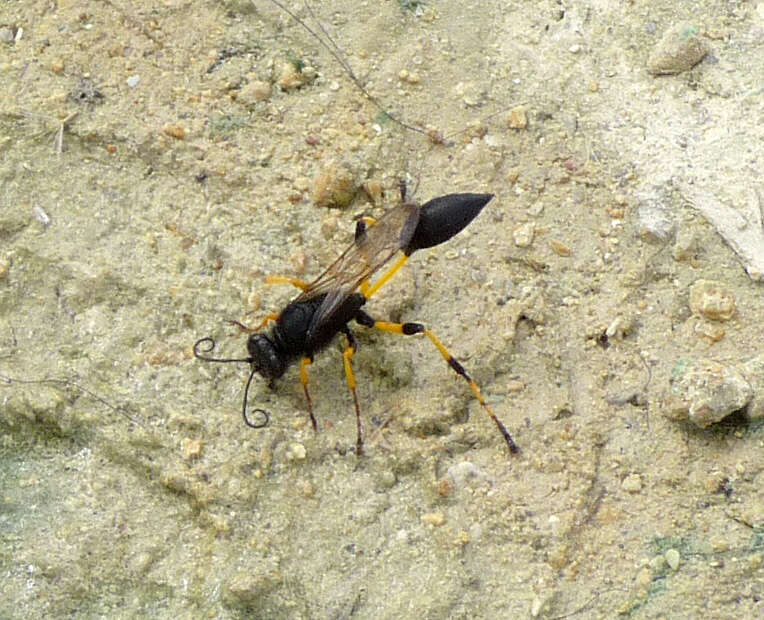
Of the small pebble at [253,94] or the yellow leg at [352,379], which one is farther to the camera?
the small pebble at [253,94]

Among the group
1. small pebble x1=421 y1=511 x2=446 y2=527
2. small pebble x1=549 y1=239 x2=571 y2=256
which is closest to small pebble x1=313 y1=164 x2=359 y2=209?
small pebble x1=549 y1=239 x2=571 y2=256

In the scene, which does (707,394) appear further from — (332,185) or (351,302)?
(332,185)

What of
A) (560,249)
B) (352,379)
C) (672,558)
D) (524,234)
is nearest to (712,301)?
(560,249)

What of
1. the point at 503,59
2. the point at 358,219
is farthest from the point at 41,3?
the point at 503,59

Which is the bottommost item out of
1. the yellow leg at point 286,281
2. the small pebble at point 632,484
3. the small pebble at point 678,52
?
the small pebble at point 632,484

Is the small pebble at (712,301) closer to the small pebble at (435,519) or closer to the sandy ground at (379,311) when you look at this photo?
the sandy ground at (379,311)

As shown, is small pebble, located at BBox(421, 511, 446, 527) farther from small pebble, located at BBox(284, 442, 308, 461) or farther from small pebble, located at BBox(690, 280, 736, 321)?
small pebble, located at BBox(690, 280, 736, 321)

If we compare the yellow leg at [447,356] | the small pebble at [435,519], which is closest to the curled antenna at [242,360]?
the yellow leg at [447,356]
